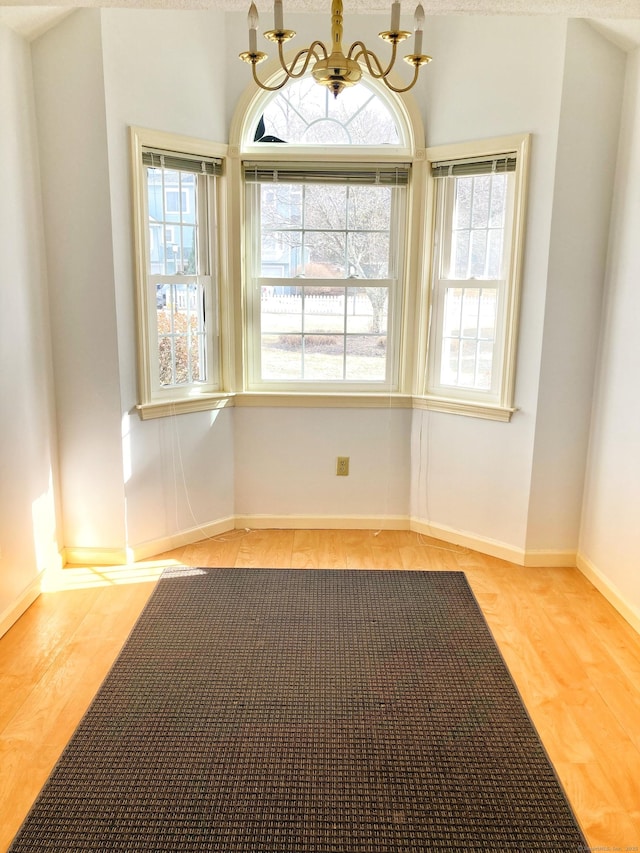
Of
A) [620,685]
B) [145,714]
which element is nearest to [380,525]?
[620,685]

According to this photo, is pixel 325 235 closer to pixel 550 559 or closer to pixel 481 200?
pixel 481 200

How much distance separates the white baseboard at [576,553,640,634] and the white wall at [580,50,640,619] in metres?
0.01

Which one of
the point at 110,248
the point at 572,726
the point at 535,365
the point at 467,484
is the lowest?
the point at 572,726

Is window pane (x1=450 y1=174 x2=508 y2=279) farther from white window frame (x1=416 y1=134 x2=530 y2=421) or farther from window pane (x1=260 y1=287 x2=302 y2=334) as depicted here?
window pane (x1=260 y1=287 x2=302 y2=334)

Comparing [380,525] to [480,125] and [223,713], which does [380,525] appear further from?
[480,125]

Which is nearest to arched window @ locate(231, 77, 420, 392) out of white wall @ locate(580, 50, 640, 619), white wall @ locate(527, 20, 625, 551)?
white wall @ locate(527, 20, 625, 551)

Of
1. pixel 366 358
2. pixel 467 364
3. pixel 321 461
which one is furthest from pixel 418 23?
pixel 321 461

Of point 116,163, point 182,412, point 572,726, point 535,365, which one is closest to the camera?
point 572,726

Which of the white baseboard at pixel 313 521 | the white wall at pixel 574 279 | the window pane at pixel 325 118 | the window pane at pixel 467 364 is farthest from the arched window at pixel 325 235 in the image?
the white wall at pixel 574 279

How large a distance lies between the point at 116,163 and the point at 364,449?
83.7 inches

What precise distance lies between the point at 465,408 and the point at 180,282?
1771 mm

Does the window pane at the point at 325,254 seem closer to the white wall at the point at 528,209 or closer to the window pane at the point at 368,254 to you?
the window pane at the point at 368,254

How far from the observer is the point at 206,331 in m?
4.04

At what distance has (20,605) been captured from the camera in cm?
323
